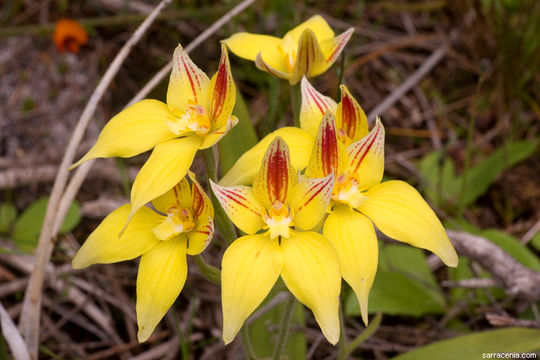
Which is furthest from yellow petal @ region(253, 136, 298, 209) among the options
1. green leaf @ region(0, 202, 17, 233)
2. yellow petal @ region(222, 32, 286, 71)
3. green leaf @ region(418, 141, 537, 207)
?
green leaf @ region(0, 202, 17, 233)

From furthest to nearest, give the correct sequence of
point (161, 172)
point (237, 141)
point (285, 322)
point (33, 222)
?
1. point (33, 222)
2. point (237, 141)
3. point (285, 322)
4. point (161, 172)

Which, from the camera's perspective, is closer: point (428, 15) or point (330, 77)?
point (330, 77)

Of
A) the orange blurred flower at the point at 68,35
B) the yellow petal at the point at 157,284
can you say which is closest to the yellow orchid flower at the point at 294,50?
the yellow petal at the point at 157,284

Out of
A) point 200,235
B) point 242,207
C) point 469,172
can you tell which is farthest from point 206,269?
point 469,172

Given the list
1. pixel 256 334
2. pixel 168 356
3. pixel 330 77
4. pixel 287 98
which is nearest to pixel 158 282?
pixel 256 334

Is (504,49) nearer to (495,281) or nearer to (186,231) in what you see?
(495,281)

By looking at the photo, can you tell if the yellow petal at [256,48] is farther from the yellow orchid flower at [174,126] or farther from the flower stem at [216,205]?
the flower stem at [216,205]

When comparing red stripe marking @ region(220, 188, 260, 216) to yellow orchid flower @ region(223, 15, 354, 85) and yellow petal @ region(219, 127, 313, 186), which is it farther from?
yellow orchid flower @ region(223, 15, 354, 85)

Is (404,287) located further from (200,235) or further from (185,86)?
(185,86)
